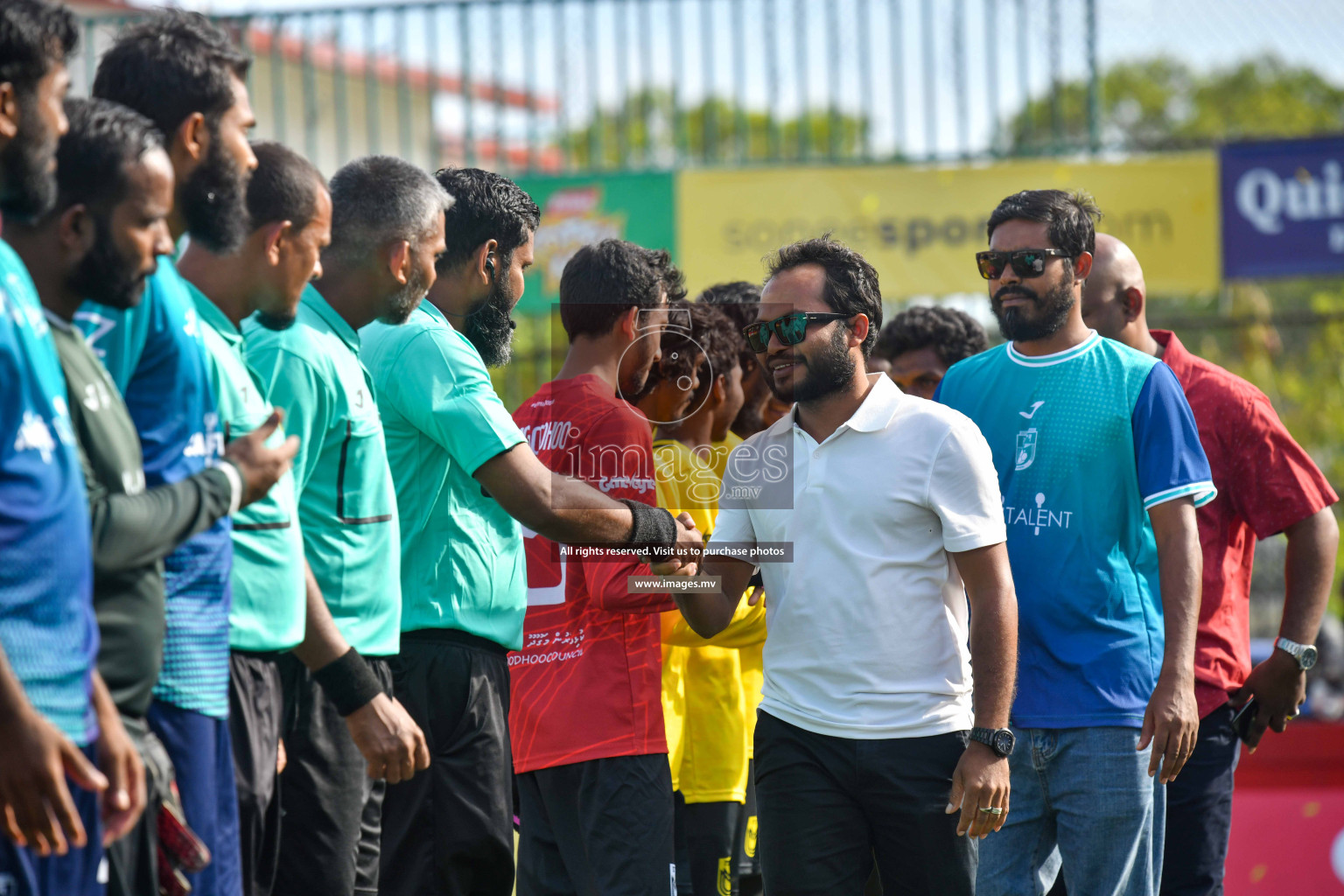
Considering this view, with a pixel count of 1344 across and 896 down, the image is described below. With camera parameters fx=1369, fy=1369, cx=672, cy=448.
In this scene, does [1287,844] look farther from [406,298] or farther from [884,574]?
[406,298]

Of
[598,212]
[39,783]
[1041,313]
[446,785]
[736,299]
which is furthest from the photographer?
[598,212]

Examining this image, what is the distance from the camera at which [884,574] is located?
3.31m

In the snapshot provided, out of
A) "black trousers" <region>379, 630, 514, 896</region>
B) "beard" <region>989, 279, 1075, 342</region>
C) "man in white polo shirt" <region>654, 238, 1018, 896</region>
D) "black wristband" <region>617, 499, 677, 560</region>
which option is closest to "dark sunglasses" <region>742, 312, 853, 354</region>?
"man in white polo shirt" <region>654, 238, 1018, 896</region>

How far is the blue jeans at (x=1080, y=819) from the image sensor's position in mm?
3650

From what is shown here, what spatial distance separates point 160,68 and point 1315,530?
138 inches

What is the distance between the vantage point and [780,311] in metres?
3.50

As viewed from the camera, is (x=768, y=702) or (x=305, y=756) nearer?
(x=305, y=756)

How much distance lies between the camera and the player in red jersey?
3588 mm

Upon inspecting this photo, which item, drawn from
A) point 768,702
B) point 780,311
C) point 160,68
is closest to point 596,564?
point 768,702

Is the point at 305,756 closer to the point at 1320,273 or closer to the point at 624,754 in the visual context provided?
the point at 624,754

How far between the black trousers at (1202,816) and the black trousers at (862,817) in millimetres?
1215

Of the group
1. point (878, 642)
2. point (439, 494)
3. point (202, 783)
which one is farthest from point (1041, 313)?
point (202, 783)

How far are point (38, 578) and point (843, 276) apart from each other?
2149 millimetres

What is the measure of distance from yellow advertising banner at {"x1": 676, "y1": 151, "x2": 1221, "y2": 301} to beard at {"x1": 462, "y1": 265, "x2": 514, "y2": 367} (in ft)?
16.0
